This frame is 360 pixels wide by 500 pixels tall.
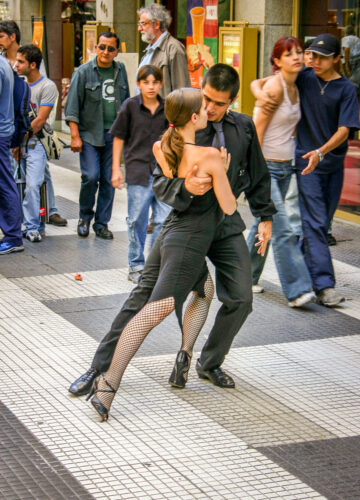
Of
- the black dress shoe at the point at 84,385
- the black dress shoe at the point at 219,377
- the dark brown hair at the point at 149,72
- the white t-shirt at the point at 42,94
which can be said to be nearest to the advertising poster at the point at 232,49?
the white t-shirt at the point at 42,94

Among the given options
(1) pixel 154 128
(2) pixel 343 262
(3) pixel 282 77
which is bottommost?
(2) pixel 343 262

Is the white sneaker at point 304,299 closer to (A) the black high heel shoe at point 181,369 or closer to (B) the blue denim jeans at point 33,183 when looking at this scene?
(A) the black high heel shoe at point 181,369

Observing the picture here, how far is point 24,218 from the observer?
373 inches

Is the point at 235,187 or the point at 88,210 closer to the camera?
the point at 235,187

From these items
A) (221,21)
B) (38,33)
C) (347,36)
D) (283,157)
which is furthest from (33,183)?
(38,33)

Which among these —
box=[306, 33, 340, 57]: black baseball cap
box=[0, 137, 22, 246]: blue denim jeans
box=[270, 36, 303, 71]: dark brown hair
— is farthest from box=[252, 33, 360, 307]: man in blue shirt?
box=[0, 137, 22, 246]: blue denim jeans

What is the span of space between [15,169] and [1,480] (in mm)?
5808

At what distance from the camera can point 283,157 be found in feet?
23.1

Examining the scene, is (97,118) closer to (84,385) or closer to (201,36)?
(201,36)

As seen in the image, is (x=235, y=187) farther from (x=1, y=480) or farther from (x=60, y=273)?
(x=60, y=273)

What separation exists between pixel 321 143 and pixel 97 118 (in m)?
2.82

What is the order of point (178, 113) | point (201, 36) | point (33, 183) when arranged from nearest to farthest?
point (178, 113)
point (33, 183)
point (201, 36)

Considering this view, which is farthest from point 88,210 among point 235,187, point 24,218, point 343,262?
point 235,187

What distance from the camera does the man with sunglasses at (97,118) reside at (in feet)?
30.0
